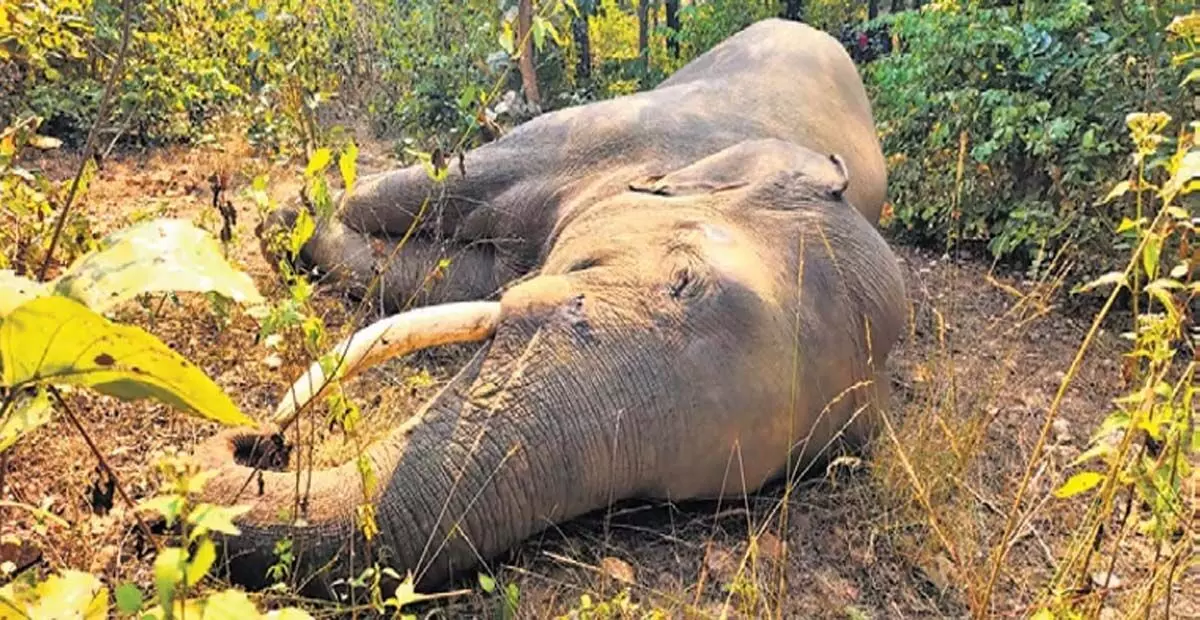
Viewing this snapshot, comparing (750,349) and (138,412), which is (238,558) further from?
(750,349)

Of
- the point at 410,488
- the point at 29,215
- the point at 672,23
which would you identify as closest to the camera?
the point at 410,488

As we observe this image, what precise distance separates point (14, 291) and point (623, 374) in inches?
60.5

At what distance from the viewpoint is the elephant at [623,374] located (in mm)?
2318

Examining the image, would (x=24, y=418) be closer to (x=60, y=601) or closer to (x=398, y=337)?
(x=60, y=601)

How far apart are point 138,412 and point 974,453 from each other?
2368 mm

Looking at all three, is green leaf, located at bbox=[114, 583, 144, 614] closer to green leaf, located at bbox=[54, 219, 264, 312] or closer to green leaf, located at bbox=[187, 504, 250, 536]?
green leaf, located at bbox=[187, 504, 250, 536]

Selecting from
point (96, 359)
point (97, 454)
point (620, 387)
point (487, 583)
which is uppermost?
point (96, 359)

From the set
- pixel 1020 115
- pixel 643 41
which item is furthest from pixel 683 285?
pixel 643 41

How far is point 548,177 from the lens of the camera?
12.9 ft

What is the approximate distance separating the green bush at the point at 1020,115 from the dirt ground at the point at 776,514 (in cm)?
96

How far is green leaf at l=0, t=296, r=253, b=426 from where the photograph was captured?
112 centimetres

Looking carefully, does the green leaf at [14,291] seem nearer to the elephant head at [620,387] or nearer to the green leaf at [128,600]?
the green leaf at [128,600]

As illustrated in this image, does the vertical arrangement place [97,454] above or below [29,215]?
above

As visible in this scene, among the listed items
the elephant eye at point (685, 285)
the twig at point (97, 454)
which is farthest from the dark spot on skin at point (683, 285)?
the twig at point (97, 454)
